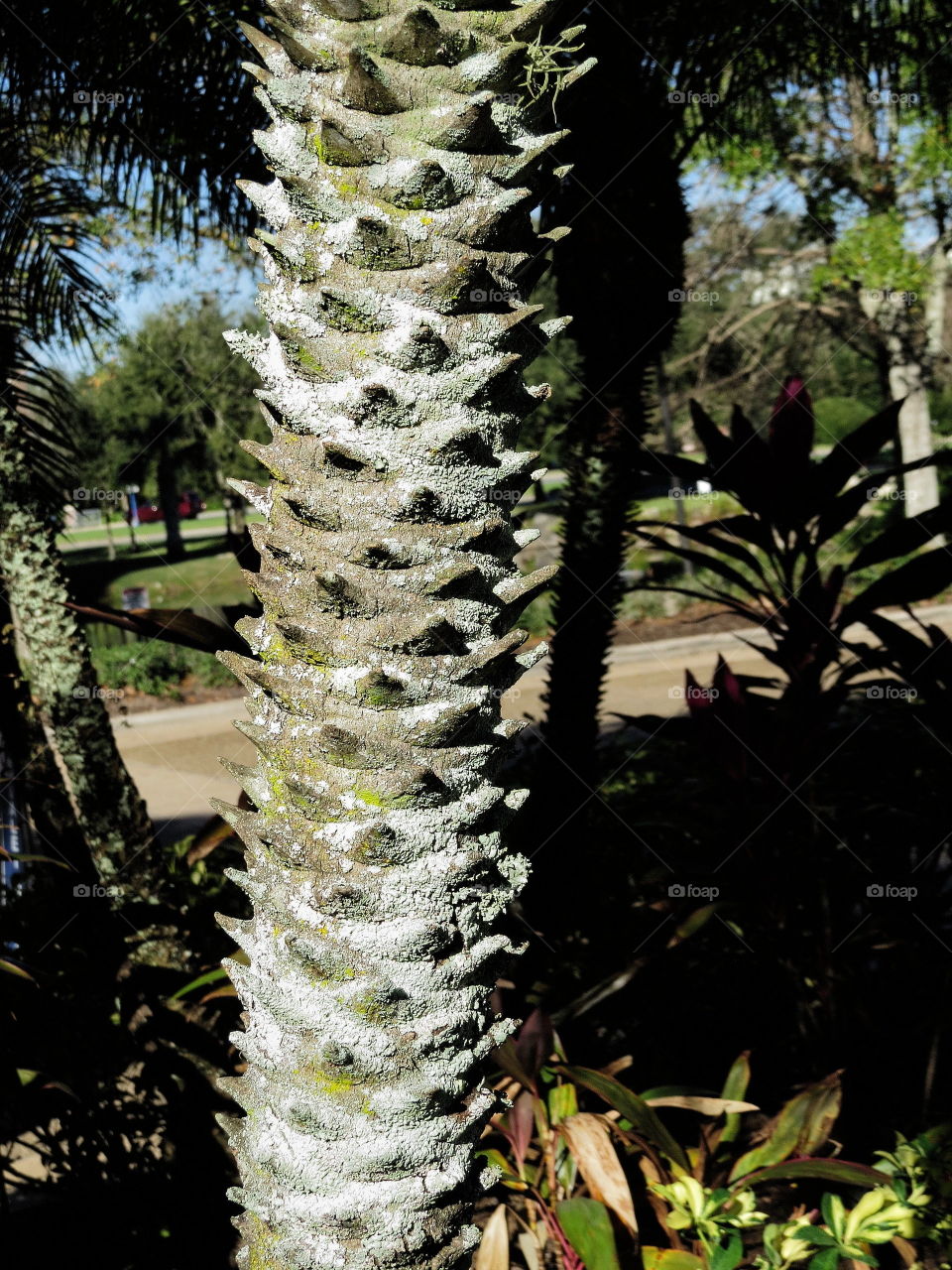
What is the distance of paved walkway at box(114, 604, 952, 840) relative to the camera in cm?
821

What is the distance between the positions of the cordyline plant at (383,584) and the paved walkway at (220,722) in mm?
5849

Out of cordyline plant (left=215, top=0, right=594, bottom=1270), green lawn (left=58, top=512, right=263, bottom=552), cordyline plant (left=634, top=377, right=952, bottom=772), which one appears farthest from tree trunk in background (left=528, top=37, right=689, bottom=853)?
green lawn (left=58, top=512, right=263, bottom=552)

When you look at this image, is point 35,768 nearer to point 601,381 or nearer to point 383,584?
point 383,584

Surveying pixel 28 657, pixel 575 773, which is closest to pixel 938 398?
pixel 575 773

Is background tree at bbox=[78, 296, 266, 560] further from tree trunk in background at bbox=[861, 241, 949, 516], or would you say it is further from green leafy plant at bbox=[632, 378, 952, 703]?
green leafy plant at bbox=[632, 378, 952, 703]

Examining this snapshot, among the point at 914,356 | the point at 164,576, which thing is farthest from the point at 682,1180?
the point at 164,576

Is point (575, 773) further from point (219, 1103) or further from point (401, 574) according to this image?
point (401, 574)

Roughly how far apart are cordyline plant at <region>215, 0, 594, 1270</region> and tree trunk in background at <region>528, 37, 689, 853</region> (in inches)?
110

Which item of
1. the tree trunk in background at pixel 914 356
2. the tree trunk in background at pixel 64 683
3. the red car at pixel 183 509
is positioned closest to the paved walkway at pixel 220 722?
the tree trunk in background at pixel 914 356

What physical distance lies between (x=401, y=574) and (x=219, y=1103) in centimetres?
182

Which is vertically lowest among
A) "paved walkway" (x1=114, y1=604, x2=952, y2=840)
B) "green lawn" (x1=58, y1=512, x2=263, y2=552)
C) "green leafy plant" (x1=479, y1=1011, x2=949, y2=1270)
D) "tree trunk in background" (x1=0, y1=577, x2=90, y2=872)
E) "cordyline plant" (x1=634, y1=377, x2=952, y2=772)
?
"paved walkway" (x1=114, y1=604, x2=952, y2=840)

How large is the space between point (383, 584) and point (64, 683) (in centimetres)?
180

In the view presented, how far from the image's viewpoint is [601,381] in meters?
4.06

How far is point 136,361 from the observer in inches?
619
